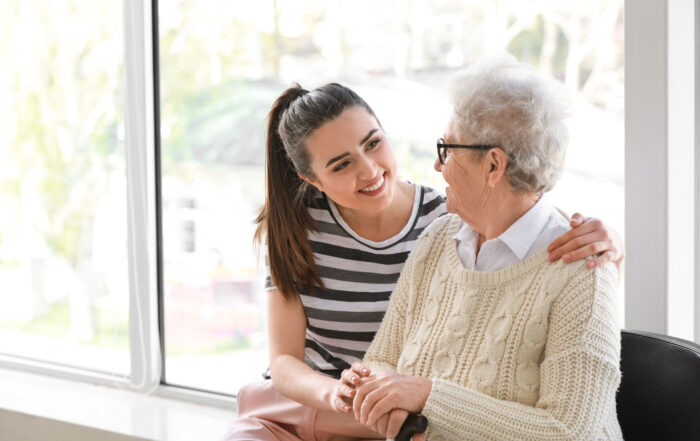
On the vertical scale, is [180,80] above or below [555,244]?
above

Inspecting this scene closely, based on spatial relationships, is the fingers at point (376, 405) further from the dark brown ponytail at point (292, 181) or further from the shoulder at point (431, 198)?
the shoulder at point (431, 198)

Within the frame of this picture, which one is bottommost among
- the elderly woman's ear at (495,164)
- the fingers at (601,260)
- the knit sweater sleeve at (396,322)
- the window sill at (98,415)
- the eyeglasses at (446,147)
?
the window sill at (98,415)

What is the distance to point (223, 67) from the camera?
2828 millimetres

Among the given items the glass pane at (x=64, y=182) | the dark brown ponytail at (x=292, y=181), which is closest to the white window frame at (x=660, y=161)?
the dark brown ponytail at (x=292, y=181)

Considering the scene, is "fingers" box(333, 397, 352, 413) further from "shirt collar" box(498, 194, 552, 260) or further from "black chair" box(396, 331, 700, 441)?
"shirt collar" box(498, 194, 552, 260)

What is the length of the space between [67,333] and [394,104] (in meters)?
1.79

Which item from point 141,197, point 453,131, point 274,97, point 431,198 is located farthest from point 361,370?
point 141,197

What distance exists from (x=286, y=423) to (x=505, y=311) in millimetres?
792

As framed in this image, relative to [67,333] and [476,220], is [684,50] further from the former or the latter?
[67,333]

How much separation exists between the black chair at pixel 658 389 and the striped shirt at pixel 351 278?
2.02 feet

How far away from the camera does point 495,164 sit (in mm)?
1593

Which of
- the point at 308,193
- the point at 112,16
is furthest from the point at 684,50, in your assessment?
the point at 112,16

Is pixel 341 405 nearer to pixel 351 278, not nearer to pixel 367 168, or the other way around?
pixel 351 278

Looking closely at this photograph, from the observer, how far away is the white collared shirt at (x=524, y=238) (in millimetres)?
1609
